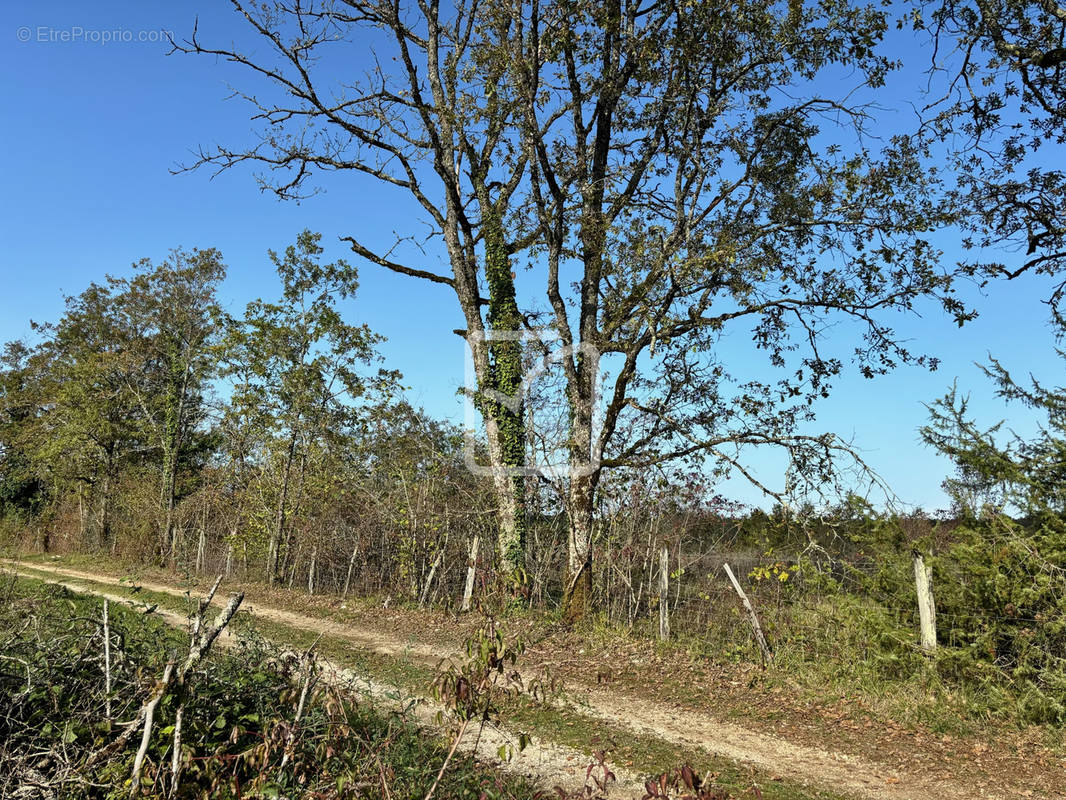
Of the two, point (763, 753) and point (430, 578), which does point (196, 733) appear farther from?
point (430, 578)

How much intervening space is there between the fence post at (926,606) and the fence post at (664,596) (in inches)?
140

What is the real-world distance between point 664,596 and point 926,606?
143 inches

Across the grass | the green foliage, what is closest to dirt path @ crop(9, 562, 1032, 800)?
the grass

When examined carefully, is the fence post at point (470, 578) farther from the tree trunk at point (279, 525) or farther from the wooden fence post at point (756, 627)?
the tree trunk at point (279, 525)

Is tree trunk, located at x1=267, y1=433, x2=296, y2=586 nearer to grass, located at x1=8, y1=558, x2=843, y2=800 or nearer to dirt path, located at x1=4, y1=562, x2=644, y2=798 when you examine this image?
grass, located at x1=8, y1=558, x2=843, y2=800

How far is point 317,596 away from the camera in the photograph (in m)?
16.2

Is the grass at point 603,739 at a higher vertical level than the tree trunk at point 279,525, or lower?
lower

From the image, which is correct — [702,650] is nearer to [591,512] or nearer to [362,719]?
[591,512]

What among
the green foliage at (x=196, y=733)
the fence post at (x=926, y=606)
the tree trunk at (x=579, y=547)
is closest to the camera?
the green foliage at (x=196, y=733)

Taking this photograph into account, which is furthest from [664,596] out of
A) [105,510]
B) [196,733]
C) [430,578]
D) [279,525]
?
[105,510]

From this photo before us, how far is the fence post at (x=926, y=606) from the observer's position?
26.7ft

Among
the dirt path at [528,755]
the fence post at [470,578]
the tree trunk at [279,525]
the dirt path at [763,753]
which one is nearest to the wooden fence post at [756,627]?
the dirt path at [763,753]

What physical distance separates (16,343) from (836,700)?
40.4 meters

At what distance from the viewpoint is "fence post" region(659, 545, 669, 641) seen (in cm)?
1067
